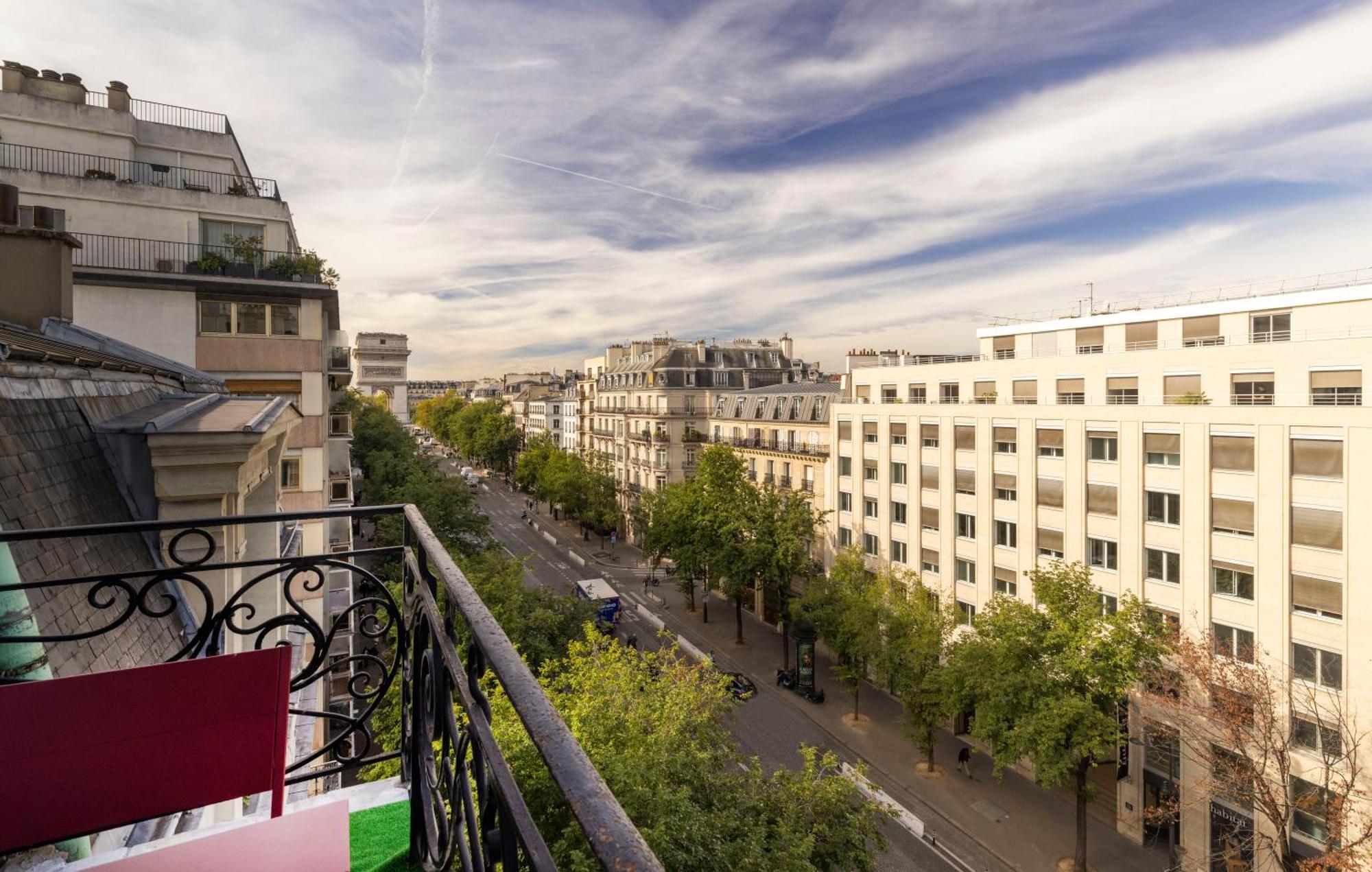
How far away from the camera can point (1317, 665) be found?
1984cm

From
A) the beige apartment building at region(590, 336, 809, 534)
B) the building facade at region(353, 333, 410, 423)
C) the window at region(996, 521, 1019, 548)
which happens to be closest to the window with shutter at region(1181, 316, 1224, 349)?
the window at region(996, 521, 1019, 548)

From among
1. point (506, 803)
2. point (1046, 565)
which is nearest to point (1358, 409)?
point (1046, 565)

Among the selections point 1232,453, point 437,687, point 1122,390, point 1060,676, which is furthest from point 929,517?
point 437,687

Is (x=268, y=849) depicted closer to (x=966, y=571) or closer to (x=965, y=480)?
(x=965, y=480)

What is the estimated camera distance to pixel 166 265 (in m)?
18.3

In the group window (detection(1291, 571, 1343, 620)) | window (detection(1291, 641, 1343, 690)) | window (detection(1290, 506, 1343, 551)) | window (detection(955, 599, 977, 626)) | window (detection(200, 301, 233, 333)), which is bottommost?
window (detection(955, 599, 977, 626))

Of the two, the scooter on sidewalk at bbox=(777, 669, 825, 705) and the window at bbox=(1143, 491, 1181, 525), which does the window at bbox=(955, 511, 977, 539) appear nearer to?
the window at bbox=(1143, 491, 1181, 525)

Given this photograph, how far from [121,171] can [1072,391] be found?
35497 millimetres

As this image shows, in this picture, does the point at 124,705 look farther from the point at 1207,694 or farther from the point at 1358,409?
the point at 1358,409

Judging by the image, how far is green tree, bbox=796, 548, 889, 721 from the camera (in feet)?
92.6

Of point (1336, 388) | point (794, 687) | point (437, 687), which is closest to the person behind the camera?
point (437, 687)

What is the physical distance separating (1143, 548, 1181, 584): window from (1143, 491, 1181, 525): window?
1.07m

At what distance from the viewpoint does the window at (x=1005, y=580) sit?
2855 cm

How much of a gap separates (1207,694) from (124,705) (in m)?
25.5
